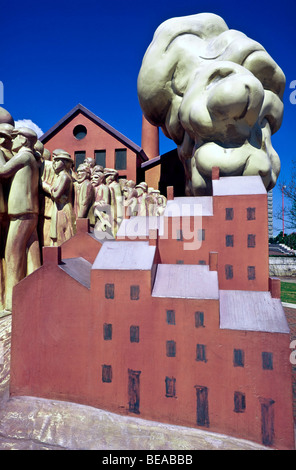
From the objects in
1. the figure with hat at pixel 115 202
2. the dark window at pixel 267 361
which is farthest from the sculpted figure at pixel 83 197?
the dark window at pixel 267 361

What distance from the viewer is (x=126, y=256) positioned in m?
4.24

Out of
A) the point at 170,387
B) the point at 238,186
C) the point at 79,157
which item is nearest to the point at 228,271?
the point at 238,186

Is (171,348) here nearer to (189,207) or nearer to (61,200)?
(189,207)

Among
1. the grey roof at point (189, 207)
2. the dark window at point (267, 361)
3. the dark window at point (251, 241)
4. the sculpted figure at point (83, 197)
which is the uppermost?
the sculpted figure at point (83, 197)

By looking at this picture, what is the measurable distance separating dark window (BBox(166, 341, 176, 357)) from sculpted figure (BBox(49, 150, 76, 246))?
13.9 ft

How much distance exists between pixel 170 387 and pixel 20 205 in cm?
510

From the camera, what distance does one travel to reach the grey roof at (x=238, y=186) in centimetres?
453

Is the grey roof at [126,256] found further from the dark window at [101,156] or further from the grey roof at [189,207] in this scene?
the dark window at [101,156]

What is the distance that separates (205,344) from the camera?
12.0 feet

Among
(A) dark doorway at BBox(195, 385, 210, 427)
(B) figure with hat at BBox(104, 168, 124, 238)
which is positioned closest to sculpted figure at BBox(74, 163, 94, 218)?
(B) figure with hat at BBox(104, 168, 124, 238)

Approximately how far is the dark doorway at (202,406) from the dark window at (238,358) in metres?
0.57

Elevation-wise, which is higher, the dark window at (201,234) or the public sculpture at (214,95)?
the public sculpture at (214,95)

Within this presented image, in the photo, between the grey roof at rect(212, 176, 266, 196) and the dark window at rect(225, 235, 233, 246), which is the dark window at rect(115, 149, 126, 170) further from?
the dark window at rect(225, 235, 233, 246)
